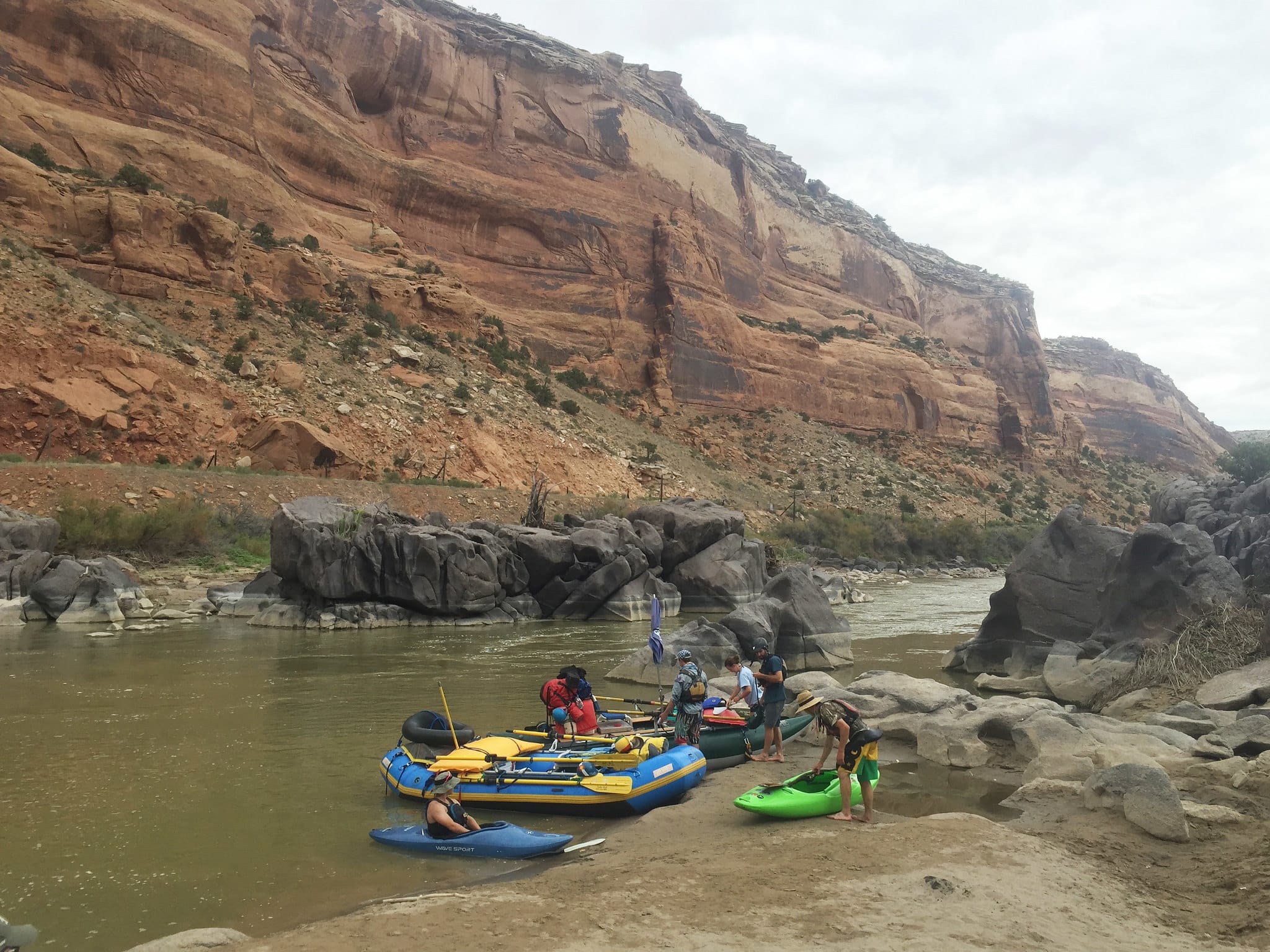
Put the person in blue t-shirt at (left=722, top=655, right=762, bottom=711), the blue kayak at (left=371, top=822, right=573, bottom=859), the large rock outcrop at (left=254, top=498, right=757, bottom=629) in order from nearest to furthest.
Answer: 1. the blue kayak at (left=371, top=822, right=573, bottom=859)
2. the person in blue t-shirt at (left=722, top=655, right=762, bottom=711)
3. the large rock outcrop at (left=254, top=498, right=757, bottom=629)

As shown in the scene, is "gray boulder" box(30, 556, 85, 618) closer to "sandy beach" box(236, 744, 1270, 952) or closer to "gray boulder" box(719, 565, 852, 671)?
"gray boulder" box(719, 565, 852, 671)

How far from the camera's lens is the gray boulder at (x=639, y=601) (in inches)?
1043

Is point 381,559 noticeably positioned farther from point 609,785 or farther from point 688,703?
point 609,785

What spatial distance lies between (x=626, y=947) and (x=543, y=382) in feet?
153

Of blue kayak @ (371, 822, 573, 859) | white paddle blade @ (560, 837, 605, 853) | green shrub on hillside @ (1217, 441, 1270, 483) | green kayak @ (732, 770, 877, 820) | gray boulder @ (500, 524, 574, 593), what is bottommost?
white paddle blade @ (560, 837, 605, 853)

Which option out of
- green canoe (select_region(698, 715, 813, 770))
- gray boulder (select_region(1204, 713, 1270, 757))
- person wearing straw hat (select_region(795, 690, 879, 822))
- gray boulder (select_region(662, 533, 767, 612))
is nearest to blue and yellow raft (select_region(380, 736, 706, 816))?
green canoe (select_region(698, 715, 813, 770))

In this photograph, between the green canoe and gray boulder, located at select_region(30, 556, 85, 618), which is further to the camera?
gray boulder, located at select_region(30, 556, 85, 618)

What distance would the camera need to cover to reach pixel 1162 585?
48.3 ft

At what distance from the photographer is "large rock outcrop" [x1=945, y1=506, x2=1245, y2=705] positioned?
47.0 ft

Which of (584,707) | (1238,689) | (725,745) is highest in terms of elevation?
A: (584,707)

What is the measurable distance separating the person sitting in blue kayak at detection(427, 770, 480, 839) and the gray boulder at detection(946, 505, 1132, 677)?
1198cm

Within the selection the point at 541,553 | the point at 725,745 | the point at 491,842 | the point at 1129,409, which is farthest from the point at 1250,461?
the point at 1129,409

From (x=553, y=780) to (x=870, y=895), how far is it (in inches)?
149

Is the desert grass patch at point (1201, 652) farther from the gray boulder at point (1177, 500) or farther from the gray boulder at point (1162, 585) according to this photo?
the gray boulder at point (1177, 500)
